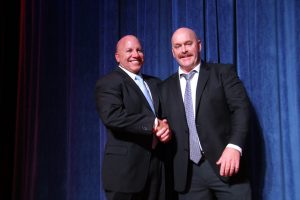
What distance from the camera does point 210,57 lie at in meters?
2.20

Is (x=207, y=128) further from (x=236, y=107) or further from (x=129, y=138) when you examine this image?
(x=129, y=138)

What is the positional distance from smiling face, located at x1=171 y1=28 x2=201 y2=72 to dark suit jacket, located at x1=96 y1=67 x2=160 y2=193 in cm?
28

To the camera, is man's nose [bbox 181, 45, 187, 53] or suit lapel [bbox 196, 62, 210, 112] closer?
suit lapel [bbox 196, 62, 210, 112]

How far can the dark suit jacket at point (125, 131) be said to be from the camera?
64.6 inches

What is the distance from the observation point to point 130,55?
190cm

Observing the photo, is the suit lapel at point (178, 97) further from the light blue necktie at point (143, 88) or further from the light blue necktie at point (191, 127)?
the light blue necktie at point (143, 88)

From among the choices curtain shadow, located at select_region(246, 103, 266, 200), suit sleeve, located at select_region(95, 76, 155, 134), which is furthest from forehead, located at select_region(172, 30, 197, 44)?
curtain shadow, located at select_region(246, 103, 266, 200)

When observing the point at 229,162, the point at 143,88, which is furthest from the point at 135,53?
the point at 229,162

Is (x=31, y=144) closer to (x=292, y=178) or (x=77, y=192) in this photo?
(x=77, y=192)

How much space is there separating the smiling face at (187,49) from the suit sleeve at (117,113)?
0.34 m

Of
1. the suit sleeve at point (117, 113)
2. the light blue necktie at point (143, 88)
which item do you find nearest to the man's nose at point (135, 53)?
the light blue necktie at point (143, 88)

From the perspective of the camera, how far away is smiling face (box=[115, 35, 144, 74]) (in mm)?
1899

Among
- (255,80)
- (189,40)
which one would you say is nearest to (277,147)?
(255,80)

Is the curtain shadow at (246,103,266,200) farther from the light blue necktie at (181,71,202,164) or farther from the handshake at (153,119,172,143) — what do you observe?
the handshake at (153,119,172,143)
